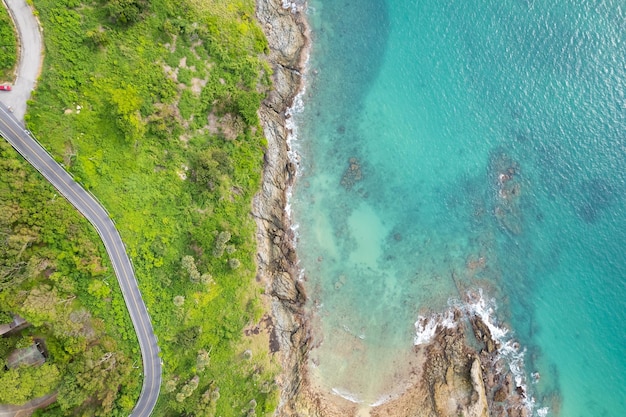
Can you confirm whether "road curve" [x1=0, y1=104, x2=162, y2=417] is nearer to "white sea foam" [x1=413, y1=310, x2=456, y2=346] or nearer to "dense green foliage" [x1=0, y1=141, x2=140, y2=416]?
"dense green foliage" [x1=0, y1=141, x2=140, y2=416]

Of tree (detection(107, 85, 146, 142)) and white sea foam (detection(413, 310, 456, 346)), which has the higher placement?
white sea foam (detection(413, 310, 456, 346))

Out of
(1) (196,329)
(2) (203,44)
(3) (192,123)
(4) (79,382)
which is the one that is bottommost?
(4) (79,382)

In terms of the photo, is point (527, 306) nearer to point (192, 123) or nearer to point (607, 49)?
point (607, 49)

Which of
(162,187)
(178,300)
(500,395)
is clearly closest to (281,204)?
(162,187)

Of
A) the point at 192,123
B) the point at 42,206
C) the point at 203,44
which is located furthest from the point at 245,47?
the point at 42,206

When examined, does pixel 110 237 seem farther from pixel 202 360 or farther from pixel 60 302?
pixel 202 360

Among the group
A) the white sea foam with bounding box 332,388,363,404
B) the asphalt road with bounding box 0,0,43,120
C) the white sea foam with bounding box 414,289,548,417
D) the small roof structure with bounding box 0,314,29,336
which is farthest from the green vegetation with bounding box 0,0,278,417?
the white sea foam with bounding box 414,289,548,417
